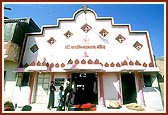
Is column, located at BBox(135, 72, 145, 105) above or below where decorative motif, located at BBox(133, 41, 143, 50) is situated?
below

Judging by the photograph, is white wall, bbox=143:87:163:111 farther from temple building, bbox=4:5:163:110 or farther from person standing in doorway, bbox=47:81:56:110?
person standing in doorway, bbox=47:81:56:110

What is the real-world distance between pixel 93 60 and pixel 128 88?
8.55 ft

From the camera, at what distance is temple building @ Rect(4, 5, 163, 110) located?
32.0 ft

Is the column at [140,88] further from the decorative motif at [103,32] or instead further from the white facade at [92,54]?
the decorative motif at [103,32]

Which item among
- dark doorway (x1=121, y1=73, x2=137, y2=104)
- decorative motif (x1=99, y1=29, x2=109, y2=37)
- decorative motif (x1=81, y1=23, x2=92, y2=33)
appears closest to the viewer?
dark doorway (x1=121, y1=73, x2=137, y2=104)

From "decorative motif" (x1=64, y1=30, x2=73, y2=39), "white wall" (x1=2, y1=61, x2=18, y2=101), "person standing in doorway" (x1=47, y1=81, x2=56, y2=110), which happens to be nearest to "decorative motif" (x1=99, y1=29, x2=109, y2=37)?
"decorative motif" (x1=64, y1=30, x2=73, y2=39)

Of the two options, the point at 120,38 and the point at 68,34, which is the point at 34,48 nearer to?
the point at 68,34

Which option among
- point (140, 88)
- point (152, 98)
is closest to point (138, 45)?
point (140, 88)

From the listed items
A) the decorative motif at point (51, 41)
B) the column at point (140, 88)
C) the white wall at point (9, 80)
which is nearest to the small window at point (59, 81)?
the decorative motif at point (51, 41)

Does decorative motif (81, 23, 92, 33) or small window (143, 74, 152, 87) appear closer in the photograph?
small window (143, 74, 152, 87)

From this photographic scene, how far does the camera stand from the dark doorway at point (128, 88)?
10.1m

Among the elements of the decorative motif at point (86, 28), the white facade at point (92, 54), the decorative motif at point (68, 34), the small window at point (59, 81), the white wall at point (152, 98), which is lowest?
the white wall at point (152, 98)

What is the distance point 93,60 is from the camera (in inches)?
404

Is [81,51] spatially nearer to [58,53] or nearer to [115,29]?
[58,53]
